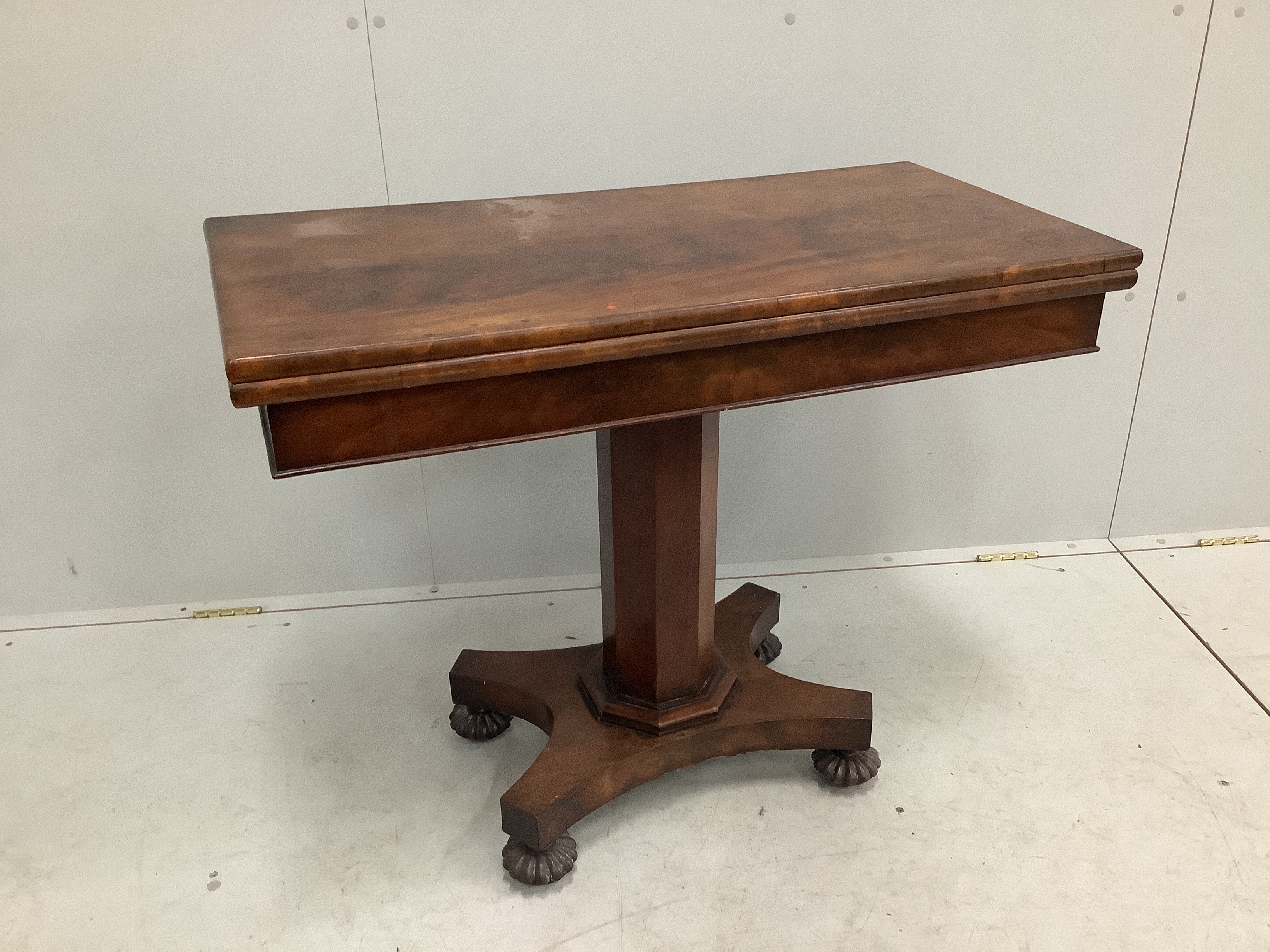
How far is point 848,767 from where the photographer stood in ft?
5.45

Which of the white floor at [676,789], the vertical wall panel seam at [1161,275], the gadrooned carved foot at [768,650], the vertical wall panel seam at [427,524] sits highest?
the vertical wall panel seam at [1161,275]

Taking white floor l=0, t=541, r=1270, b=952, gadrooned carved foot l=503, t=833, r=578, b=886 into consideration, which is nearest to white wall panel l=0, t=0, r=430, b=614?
white floor l=0, t=541, r=1270, b=952

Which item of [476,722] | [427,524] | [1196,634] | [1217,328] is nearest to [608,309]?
[476,722]

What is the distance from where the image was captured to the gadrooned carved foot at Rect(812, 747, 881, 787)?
1.66m

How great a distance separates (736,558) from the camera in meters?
2.29

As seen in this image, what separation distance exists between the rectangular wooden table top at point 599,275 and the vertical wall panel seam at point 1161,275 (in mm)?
688

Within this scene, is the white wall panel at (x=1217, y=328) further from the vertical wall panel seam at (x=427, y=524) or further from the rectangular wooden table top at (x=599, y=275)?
the vertical wall panel seam at (x=427, y=524)

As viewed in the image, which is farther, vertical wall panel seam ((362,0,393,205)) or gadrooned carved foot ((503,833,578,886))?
vertical wall panel seam ((362,0,393,205))

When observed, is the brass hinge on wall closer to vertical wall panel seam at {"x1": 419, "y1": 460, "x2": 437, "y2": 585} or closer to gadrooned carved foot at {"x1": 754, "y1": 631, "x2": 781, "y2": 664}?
vertical wall panel seam at {"x1": 419, "y1": 460, "x2": 437, "y2": 585}

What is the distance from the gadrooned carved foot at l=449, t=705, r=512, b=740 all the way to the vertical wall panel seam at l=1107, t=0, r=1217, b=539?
1.37 metres

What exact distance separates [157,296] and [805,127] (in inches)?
46.3

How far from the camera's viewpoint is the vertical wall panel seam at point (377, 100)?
5.87 feet

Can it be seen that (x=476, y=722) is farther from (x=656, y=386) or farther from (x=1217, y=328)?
(x=1217, y=328)

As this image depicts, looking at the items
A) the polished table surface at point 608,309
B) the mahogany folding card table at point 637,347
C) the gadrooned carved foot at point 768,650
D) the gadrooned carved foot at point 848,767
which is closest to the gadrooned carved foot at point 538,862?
the mahogany folding card table at point 637,347
